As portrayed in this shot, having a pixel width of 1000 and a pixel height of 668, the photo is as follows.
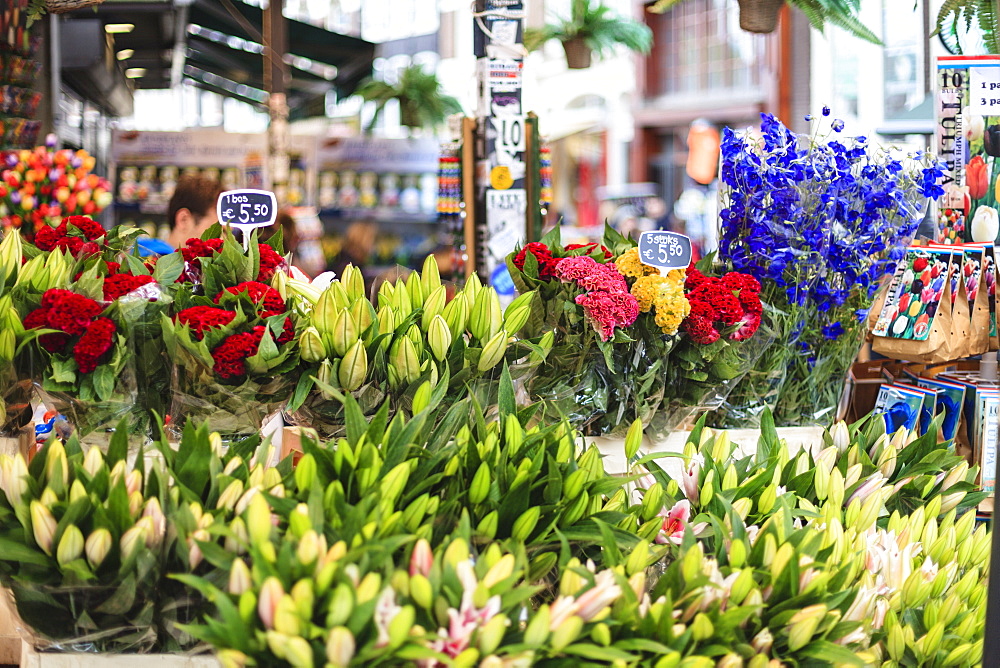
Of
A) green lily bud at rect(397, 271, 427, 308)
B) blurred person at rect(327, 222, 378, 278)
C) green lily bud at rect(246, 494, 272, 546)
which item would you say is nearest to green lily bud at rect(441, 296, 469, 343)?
green lily bud at rect(397, 271, 427, 308)

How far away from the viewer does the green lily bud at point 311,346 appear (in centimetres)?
150

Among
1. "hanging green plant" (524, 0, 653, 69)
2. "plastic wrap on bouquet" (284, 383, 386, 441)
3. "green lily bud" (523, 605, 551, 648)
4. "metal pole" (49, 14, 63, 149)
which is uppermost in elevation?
"hanging green plant" (524, 0, 653, 69)

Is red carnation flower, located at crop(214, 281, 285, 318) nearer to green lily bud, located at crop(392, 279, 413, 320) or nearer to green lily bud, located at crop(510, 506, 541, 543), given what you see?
green lily bud, located at crop(392, 279, 413, 320)

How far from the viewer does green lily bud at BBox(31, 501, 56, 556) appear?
1.14 metres

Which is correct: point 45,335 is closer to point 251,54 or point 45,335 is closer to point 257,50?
point 251,54

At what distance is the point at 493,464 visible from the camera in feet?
4.26

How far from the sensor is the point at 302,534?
1.08m

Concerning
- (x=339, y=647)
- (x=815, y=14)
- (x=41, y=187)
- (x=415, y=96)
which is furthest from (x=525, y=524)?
(x=415, y=96)

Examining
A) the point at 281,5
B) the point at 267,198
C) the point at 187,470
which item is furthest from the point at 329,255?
the point at 187,470

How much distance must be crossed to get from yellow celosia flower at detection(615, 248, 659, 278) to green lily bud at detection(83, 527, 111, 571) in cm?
105

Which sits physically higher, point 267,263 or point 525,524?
point 267,263

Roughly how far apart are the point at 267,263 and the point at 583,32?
4410mm

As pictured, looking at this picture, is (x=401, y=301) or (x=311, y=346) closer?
(x=311, y=346)

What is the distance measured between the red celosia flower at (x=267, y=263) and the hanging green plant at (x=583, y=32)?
422 cm
